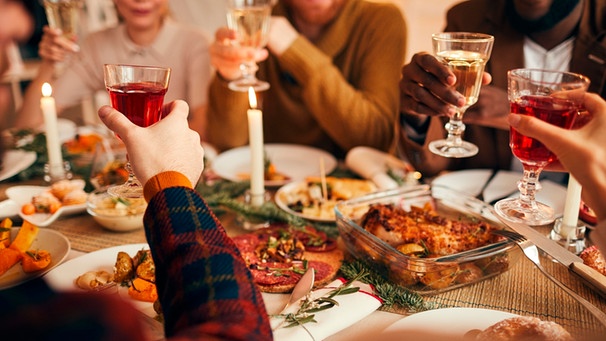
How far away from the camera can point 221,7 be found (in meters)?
5.38

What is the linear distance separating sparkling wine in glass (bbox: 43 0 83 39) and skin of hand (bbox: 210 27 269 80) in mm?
566

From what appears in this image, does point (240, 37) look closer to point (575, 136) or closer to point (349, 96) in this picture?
point (349, 96)

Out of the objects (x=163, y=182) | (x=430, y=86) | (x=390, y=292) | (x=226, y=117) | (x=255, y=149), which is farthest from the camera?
(x=226, y=117)

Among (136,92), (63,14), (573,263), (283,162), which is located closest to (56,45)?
(63,14)

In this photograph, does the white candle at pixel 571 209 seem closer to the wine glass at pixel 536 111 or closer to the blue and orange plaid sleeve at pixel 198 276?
the wine glass at pixel 536 111

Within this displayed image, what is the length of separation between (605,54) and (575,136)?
1.26m

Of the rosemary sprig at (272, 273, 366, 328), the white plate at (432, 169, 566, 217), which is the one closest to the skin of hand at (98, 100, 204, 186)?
the rosemary sprig at (272, 273, 366, 328)

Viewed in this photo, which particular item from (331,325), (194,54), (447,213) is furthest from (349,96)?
(331,325)

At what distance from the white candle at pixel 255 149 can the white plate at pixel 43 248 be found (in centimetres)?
56

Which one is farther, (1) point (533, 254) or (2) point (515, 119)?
(1) point (533, 254)

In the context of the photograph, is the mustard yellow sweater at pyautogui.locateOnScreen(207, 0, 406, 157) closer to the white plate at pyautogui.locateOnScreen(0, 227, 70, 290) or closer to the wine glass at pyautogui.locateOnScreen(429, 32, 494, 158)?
the wine glass at pyautogui.locateOnScreen(429, 32, 494, 158)

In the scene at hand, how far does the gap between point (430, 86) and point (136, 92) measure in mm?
743

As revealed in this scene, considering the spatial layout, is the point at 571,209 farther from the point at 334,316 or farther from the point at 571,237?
the point at 334,316

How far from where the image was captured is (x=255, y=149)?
64.1 inches
